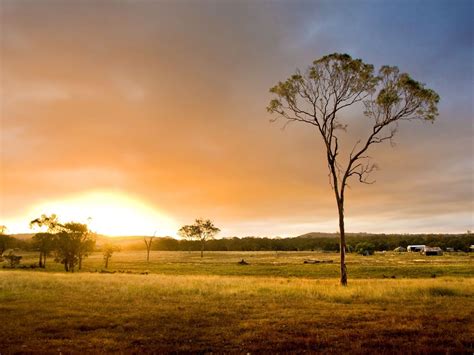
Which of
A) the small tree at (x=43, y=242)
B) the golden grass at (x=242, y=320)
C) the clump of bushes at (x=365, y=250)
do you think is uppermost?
the small tree at (x=43, y=242)

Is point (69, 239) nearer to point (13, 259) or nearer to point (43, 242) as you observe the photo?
point (43, 242)

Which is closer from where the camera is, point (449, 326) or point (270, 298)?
point (449, 326)

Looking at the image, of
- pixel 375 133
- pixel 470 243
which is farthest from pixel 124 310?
pixel 470 243

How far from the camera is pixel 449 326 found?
15.7 metres

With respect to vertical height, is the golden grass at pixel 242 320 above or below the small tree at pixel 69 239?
below

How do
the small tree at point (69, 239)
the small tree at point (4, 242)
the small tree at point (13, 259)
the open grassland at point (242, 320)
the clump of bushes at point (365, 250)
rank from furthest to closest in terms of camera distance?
the clump of bushes at point (365, 250) → the small tree at point (4, 242) → the small tree at point (13, 259) → the small tree at point (69, 239) → the open grassland at point (242, 320)

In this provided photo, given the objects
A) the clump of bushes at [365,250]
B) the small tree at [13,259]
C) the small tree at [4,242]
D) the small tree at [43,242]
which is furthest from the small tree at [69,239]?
the clump of bushes at [365,250]

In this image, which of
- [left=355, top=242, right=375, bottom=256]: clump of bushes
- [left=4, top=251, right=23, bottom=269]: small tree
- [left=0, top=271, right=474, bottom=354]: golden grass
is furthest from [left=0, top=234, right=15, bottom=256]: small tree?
[left=355, top=242, right=375, bottom=256]: clump of bushes

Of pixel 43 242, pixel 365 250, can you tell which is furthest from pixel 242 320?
pixel 365 250

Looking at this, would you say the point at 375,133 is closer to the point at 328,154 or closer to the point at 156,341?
the point at 328,154

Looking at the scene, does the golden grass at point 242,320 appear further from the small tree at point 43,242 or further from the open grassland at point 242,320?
the small tree at point 43,242

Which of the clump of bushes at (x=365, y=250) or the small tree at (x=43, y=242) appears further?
the clump of bushes at (x=365, y=250)

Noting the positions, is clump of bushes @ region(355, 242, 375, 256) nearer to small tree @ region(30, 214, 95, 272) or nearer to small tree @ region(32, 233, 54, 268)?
small tree @ region(30, 214, 95, 272)

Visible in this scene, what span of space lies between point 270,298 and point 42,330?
13209mm
